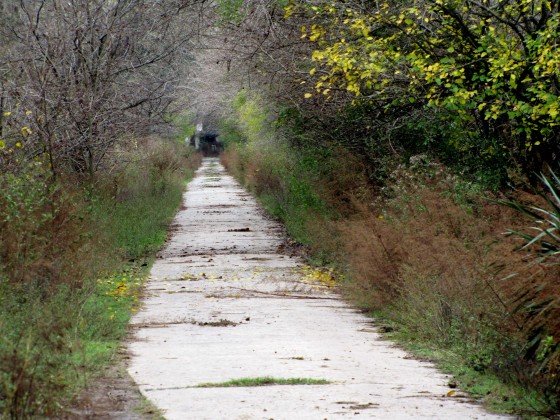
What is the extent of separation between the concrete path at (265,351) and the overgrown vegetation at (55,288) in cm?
50

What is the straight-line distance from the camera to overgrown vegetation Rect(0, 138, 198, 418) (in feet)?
21.9

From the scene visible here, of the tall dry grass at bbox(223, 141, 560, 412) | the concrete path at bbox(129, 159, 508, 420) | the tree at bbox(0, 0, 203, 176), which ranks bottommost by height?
the concrete path at bbox(129, 159, 508, 420)

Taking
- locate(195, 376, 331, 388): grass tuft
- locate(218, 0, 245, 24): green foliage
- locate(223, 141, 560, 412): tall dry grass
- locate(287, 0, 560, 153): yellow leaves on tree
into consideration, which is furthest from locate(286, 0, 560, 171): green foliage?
locate(195, 376, 331, 388): grass tuft

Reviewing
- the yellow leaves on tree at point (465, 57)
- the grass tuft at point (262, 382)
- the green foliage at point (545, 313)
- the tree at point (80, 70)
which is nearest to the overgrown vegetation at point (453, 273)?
A: the green foliage at point (545, 313)

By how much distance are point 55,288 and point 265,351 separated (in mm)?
2276

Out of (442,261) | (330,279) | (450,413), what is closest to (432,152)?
(330,279)

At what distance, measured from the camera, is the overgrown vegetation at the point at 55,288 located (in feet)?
21.9

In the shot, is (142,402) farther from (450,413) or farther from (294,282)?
(294,282)

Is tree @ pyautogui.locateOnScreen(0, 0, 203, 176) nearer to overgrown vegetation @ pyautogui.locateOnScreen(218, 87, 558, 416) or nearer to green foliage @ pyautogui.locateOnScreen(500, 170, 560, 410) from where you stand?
overgrown vegetation @ pyautogui.locateOnScreen(218, 87, 558, 416)

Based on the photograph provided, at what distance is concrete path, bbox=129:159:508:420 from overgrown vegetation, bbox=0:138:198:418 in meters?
0.50

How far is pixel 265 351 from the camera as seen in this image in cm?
1092

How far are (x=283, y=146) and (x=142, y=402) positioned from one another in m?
21.6

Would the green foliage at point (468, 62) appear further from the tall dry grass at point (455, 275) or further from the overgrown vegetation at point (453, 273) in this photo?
the tall dry grass at point (455, 275)

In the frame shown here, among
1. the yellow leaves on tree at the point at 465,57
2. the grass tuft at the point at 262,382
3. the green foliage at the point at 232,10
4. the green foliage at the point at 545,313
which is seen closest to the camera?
the green foliage at the point at 545,313
